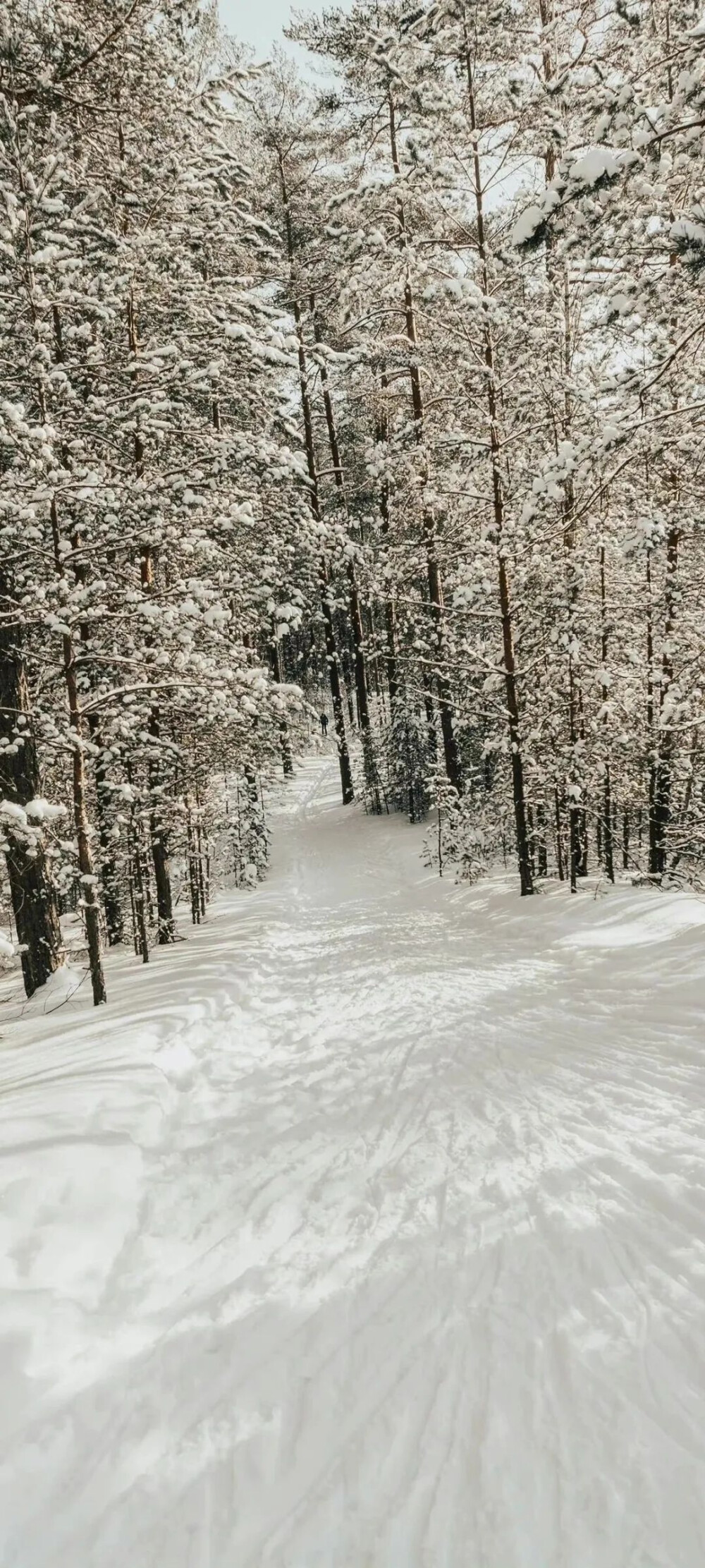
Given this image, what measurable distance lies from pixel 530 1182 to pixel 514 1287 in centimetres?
79

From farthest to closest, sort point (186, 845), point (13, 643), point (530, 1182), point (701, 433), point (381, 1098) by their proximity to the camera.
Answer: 1. point (186, 845)
2. point (13, 643)
3. point (701, 433)
4. point (381, 1098)
5. point (530, 1182)

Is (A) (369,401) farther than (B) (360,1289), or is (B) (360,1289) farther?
(A) (369,401)

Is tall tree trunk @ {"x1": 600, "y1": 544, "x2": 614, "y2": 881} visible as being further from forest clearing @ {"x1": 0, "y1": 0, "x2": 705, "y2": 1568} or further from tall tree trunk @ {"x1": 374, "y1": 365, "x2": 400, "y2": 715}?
tall tree trunk @ {"x1": 374, "y1": 365, "x2": 400, "y2": 715}

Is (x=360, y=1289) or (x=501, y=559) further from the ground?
(x=501, y=559)

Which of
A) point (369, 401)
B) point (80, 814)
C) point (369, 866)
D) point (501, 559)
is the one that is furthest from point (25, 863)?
point (369, 401)

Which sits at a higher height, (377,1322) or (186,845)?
(186,845)

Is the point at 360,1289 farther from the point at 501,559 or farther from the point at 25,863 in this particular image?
the point at 501,559

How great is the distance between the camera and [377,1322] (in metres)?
3.23

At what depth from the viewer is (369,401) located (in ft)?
53.6

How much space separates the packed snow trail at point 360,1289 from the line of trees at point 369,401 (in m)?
2.82

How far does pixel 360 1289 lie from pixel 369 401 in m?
17.2

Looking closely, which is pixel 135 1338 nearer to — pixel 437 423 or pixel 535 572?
pixel 535 572

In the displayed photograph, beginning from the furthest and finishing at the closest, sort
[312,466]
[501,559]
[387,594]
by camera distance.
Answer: [312,466], [387,594], [501,559]

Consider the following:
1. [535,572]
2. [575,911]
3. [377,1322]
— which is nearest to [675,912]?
[575,911]
